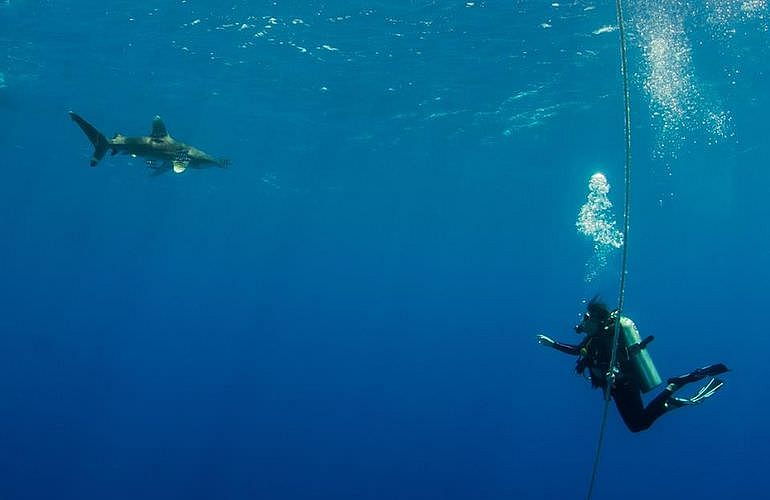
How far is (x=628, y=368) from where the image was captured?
7137mm

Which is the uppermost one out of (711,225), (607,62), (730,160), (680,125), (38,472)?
(711,225)

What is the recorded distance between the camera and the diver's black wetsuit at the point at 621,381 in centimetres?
712

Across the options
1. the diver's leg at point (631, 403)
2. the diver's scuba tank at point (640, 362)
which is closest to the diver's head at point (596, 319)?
the diver's scuba tank at point (640, 362)

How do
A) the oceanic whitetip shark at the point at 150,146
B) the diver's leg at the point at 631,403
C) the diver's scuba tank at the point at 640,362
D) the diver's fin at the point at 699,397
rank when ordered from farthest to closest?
the oceanic whitetip shark at the point at 150,146
the diver's leg at the point at 631,403
the diver's scuba tank at the point at 640,362
the diver's fin at the point at 699,397

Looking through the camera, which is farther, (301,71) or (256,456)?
(256,456)

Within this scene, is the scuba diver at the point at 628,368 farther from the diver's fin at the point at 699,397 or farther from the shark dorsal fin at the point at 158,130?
the shark dorsal fin at the point at 158,130

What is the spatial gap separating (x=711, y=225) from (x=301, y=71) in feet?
189

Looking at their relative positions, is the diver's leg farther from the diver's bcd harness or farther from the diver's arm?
the diver's arm


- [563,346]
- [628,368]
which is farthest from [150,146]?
[628,368]

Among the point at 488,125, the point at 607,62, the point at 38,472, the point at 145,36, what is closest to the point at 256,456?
the point at 38,472

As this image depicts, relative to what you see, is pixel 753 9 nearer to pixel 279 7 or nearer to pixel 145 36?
pixel 279 7

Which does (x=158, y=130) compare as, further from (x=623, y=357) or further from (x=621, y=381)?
(x=621, y=381)

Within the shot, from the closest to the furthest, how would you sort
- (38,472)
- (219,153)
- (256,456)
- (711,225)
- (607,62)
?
(607,62) < (219,153) < (38,472) < (256,456) < (711,225)

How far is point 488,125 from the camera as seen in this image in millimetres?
28016
